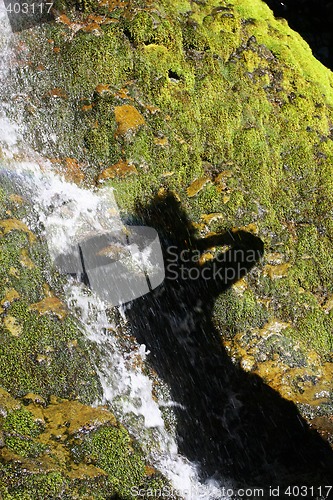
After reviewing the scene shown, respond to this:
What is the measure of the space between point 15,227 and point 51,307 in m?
0.76

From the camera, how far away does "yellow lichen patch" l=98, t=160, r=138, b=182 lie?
5.79 meters

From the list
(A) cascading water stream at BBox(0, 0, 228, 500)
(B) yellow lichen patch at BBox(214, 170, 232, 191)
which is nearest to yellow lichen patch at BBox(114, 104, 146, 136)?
(A) cascading water stream at BBox(0, 0, 228, 500)

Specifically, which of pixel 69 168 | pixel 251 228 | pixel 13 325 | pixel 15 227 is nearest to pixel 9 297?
pixel 13 325

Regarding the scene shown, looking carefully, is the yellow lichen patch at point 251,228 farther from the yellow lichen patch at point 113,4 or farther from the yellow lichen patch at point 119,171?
the yellow lichen patch at point 113,4

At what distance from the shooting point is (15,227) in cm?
468

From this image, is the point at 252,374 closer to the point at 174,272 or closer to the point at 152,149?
the point at 174,272

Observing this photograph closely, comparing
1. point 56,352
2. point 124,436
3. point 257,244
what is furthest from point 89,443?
point 257,244

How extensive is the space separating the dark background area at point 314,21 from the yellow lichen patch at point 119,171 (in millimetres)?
4735

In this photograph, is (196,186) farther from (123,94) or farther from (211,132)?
(123,94)

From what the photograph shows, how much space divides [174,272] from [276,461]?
197cm

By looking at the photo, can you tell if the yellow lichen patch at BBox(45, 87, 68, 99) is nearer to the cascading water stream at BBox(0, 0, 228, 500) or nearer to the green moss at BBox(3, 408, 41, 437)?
the cascading water stream at BBox(0, 0, 228, 500)

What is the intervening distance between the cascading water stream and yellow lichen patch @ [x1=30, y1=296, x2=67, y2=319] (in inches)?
6.4

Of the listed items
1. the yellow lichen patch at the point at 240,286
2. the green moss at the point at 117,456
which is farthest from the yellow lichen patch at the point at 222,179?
the green moss at the point at 117,456

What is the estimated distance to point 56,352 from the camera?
4.20 meters
